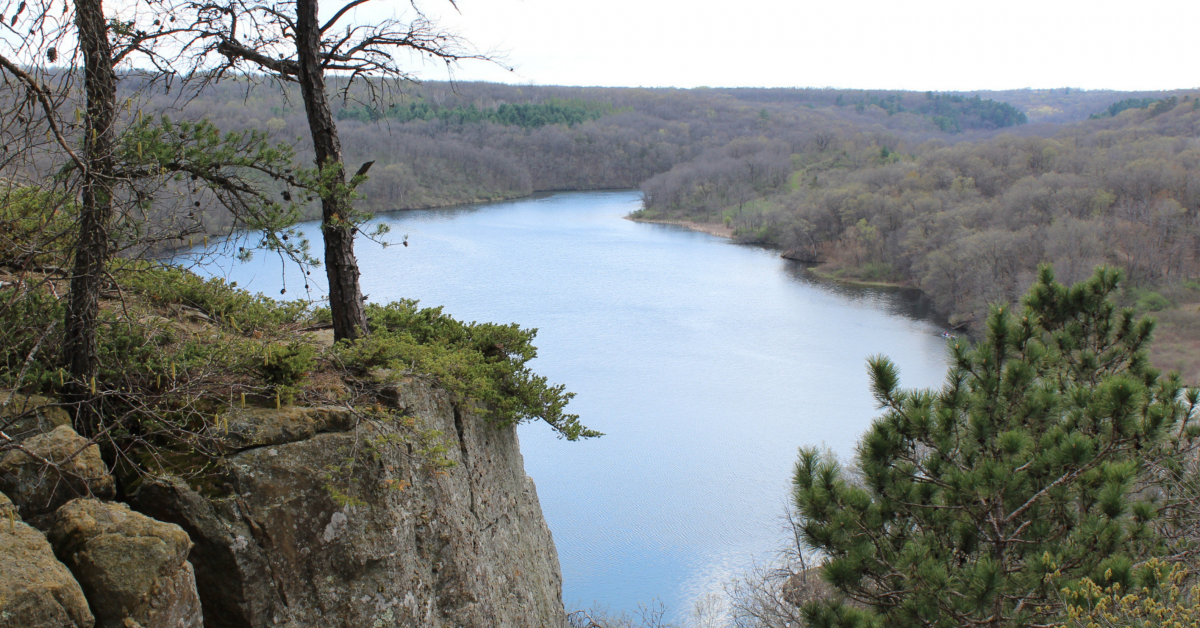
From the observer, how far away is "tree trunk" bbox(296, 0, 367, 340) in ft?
15.4

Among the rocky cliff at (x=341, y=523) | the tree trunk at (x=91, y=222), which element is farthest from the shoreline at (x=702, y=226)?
the tree trunk at (x=91, y=222)

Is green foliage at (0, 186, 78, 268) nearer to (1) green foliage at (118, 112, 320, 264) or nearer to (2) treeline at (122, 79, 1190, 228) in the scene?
(1) green foliage at (118, 112, 320, 264)

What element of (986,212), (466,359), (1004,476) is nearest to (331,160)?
(466,359)

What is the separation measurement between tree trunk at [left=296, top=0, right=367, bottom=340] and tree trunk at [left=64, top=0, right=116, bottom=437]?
121cm

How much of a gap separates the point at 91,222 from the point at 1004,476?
513cm

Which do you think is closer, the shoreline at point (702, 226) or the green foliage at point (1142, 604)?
the green foliage at point (1142, 604)

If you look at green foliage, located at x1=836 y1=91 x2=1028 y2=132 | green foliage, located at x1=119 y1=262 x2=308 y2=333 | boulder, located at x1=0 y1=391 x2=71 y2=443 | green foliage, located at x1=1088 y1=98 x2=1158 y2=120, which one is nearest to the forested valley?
green foliage, located at x1=1088 y1=98 x2=1158 y2=120

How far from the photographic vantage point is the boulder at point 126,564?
8.74 ft

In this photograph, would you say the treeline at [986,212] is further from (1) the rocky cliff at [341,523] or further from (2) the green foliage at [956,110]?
(2) the green foliage at [956,110]

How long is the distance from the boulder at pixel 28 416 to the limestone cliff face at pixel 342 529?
52 centimetres

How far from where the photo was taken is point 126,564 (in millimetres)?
2715

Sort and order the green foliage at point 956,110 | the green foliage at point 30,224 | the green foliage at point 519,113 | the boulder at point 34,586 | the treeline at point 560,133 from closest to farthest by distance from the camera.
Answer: the boulder at point 34,586, the green foliage at point 30,224, the treeline at point 560,133, the green foliage at point 519,113, the green foliage at point 956,110

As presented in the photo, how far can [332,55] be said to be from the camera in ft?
15.9

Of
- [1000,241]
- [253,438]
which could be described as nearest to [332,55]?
[253,438]
